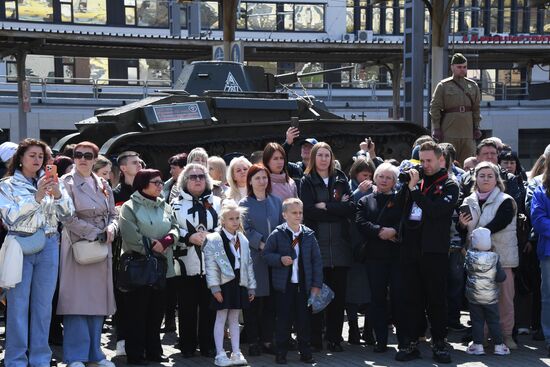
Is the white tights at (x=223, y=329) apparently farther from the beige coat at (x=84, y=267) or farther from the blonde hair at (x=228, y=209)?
the beige coat at (x=84, y=267)

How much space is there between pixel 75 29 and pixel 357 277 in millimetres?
38235

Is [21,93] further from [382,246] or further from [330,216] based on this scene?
[382,246]

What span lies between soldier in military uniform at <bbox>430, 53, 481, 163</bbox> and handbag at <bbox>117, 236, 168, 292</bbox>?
714cm

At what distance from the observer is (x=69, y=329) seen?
27.9ft

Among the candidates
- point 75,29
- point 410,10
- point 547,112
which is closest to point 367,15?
point 547,112

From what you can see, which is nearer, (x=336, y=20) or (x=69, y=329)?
(x=69, y=329)

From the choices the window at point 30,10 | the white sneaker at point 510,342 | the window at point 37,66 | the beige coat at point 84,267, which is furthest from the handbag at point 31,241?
the window at point 30,10

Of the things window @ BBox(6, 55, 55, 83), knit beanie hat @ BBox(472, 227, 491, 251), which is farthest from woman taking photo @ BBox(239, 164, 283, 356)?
window @ BBox(6, 55, 55, 83)

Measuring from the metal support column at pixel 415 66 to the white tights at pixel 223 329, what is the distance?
1145cm

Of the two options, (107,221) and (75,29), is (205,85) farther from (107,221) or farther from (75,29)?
(75,29)

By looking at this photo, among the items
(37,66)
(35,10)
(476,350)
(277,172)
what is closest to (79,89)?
(37,66)

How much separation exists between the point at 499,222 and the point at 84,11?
40.2m

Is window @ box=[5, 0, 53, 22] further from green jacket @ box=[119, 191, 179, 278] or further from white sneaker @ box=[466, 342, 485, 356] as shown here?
white sneaker @ box=[466, 342, 485, 356]

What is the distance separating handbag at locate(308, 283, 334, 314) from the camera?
889 cm
